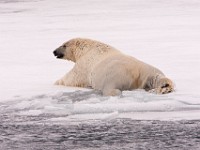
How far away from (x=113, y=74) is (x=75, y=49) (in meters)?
1.50

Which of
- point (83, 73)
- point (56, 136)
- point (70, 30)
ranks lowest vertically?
point (56, 136)

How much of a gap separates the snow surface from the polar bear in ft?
0.39

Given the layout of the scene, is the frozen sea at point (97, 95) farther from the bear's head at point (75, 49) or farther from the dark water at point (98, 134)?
the bear's head at point (75, 49)

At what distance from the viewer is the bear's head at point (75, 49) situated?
7.98 meters

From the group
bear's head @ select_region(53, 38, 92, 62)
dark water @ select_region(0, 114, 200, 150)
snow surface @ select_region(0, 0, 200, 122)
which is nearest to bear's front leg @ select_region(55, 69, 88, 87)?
snow surface @ select_region(0, 0, 200, 122)

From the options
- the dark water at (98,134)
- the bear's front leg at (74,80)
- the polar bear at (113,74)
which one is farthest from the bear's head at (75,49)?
the dark water at (98,134)

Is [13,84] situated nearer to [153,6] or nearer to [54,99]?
[54,99]

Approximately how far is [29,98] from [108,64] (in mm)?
903

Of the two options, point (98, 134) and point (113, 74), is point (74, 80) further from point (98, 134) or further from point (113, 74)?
point (98, 134)

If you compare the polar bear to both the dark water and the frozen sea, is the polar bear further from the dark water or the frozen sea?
the dark water

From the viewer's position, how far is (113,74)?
6695 mm

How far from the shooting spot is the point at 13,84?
7848 millimetres

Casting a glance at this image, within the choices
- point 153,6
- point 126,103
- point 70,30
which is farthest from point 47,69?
point 153,6

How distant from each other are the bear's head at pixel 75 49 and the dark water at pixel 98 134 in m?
2.22
